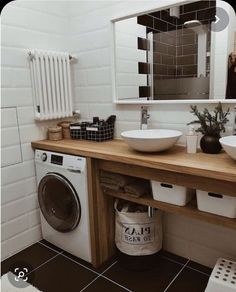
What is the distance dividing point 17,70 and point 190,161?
4.67ft

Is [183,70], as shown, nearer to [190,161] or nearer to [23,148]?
[190,161]

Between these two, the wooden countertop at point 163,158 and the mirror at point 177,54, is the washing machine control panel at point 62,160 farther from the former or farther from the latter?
the mirror at point 177,54

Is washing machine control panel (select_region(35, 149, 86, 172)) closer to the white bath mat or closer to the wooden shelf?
the wooden shelf

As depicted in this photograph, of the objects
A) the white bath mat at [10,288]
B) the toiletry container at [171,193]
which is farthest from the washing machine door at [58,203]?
the toiletry container at [171,193]

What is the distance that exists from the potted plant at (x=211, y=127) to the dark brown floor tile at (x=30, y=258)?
1435mm

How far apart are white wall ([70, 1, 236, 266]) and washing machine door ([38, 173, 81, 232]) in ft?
2.05

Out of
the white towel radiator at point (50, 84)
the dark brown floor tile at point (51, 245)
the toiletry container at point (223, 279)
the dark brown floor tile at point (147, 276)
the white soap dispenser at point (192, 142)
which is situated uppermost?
the white towel radiator at point (50, 84)

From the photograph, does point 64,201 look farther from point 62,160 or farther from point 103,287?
point 103,287

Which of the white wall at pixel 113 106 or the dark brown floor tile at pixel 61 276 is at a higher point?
the white wall at pixel 113 106

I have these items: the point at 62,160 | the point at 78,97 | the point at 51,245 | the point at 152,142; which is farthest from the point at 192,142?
the point at 51,245

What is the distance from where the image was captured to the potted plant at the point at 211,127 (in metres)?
1.52

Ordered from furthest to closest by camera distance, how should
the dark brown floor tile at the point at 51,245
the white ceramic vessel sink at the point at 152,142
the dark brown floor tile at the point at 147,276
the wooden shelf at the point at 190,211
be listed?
the dark brown floor tile at the point at 51,245 → the dark brown floor tile at the point at 147,276 → the white ceramic vessel sink at the point at 152,142 → the wooden shelf at the point at 190,211

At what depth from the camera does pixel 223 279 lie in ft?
4.64

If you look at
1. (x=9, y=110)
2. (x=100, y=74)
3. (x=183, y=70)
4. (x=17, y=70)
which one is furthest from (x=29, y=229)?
(x=183, y=70)
